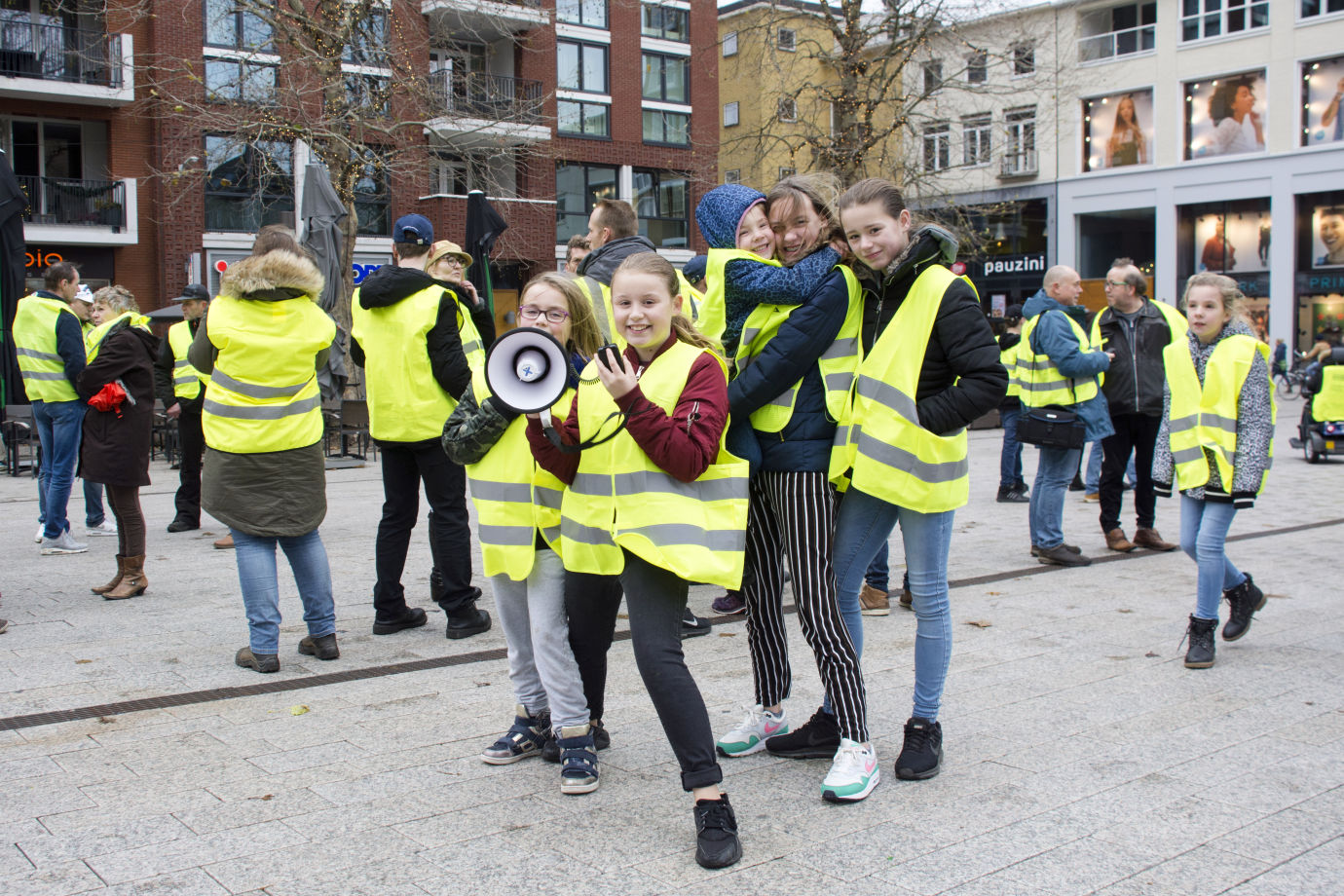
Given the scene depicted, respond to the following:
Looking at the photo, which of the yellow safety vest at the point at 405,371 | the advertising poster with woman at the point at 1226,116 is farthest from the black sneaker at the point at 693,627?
the advertising poster with woman at the point at 1226,116

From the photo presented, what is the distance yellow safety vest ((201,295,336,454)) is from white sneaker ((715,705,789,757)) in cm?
258

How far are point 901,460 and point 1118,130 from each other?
40073 mm

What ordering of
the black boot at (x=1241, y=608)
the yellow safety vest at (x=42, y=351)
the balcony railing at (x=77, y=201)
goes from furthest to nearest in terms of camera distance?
the balcony railing at (x=77, y=201) → the yellow safety vest at (x=42, y=351) → the black boot at (x=1241, y=608)

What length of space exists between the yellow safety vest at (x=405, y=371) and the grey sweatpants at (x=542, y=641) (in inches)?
79.2

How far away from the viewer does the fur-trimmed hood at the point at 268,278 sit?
526 centimetres

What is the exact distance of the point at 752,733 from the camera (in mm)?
4102

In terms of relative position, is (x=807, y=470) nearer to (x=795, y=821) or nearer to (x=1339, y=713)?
(x=795, y=821)

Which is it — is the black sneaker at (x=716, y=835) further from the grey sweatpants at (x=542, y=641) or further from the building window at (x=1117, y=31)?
the building window at (x=1117, y=31)

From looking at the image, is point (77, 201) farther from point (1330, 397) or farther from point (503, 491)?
point (503, 491)

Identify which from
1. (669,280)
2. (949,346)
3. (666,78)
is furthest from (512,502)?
(666,78)

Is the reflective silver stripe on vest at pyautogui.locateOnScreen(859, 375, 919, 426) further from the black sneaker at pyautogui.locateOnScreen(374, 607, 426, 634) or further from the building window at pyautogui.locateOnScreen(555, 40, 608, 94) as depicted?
the building window at pyautogui.locateOnScreen(555, 40, 608, 94)

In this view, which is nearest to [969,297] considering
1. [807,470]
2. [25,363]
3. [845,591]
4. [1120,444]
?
[807,470]

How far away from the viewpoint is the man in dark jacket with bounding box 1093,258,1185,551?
8.27m

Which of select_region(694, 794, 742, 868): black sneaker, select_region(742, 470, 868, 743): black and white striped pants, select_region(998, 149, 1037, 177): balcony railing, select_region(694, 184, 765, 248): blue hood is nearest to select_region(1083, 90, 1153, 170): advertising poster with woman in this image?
select_region(998, 149, 1037, 177): balcony railing
